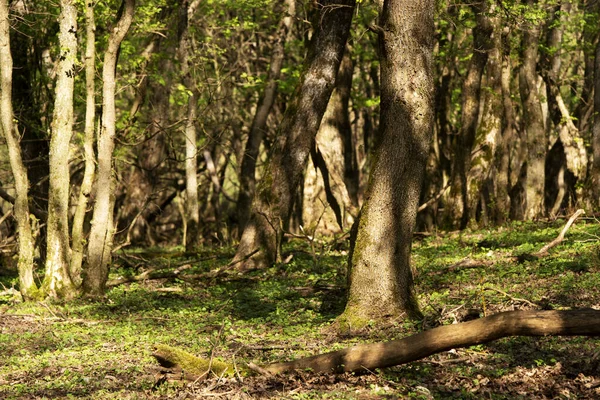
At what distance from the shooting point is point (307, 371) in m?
7.97

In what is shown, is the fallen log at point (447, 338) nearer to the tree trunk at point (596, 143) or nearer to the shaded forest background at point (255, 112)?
the shaded forest background at point (255, 112)

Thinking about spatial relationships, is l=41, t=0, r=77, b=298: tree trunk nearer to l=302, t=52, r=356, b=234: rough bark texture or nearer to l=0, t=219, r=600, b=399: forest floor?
l=0, t=219, r=600, b=399: forest floor

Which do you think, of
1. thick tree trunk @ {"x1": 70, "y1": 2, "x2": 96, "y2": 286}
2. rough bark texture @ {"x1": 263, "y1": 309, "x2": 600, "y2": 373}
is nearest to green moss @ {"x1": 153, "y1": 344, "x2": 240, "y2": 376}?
rough bark texture @ {"x1": 263, "y1": 309, "x2": 600, "y2": 373}

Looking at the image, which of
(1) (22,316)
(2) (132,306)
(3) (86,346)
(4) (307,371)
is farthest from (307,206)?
(4) (307,371)

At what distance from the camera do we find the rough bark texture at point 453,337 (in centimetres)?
748

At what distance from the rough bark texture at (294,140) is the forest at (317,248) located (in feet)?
0.14

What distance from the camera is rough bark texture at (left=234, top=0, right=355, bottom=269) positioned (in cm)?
1596

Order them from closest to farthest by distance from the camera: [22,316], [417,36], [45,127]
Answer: [417,36] < [22,316] < [45,127]

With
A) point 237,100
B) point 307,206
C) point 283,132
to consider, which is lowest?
point 307,206

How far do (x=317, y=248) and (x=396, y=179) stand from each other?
9.09 m

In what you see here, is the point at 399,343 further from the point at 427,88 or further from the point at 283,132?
the point at 283,132

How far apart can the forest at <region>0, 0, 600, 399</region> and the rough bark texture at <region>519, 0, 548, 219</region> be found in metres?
0.06

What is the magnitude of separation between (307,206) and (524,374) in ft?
48.7

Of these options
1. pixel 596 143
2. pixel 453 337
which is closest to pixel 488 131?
pixel 596 143
